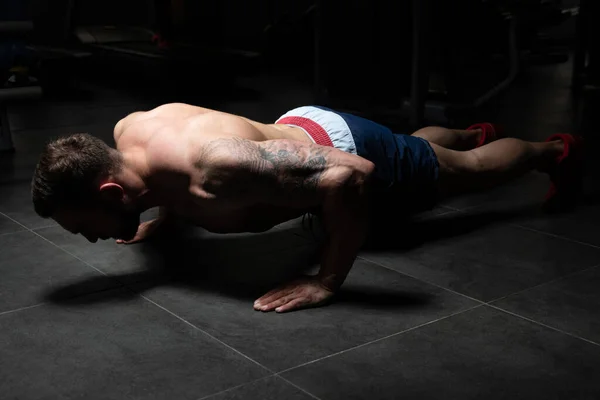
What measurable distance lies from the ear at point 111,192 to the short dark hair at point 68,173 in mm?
23

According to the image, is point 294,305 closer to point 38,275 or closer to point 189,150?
point 189,150

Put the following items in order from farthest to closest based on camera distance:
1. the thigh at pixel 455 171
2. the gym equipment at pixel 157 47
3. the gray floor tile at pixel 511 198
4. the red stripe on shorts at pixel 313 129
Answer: the gym equipment at pixel 157 47, the gray floor tile at pixel 511 198, the thigh at pixel 455 171, the red stripe on shorts at pixel 313 129

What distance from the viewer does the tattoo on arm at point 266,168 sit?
6.07ft

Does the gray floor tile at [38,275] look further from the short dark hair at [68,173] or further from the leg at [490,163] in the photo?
the leg at [490,163]

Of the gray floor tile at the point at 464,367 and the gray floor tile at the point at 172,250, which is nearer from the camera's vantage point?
the gray floor tile at the point at 464,367

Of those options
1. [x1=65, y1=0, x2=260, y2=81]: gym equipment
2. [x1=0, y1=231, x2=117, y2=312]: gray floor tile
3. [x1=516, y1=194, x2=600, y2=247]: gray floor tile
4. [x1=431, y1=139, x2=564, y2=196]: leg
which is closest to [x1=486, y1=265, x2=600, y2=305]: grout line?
[x1=516, y1=194, x2=600, y2=247]: gray floor tile

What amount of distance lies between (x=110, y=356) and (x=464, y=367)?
0.81 metres

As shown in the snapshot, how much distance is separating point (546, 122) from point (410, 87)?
85cm

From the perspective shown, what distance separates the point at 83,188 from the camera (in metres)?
1.87

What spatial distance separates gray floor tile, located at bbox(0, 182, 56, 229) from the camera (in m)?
2.75

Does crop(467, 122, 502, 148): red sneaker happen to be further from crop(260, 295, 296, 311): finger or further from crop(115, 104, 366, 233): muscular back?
crop(260, 295, 296, 311): finger

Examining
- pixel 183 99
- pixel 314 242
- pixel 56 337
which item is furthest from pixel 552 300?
pixel 183 99


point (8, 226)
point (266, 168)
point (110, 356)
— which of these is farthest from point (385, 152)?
point (8, 226)

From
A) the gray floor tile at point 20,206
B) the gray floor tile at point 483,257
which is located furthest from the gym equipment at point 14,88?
the gray floor tile at point 483,257
